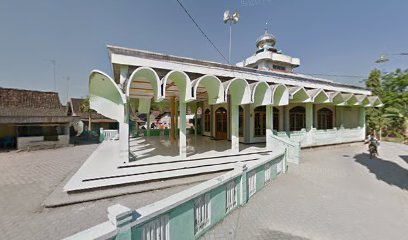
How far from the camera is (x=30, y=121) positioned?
15227mm

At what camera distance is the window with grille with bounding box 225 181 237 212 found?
423 cm

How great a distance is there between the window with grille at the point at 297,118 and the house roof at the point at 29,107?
1906cm

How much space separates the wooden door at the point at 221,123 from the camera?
14422 mm

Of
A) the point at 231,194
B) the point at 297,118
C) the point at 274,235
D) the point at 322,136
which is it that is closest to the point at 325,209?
the point at 274,235

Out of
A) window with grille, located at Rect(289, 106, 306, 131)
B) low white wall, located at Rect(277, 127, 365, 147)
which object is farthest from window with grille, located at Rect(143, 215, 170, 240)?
window with grille, located at Rect(289, 106, 306, 131)

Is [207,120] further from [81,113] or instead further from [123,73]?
[81,113]

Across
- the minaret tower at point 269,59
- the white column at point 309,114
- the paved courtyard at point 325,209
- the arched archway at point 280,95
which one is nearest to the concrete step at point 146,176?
the paved courtyard at point 325,209

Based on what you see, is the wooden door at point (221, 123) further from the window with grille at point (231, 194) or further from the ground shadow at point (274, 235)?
the ground shadow at point (274, 235)

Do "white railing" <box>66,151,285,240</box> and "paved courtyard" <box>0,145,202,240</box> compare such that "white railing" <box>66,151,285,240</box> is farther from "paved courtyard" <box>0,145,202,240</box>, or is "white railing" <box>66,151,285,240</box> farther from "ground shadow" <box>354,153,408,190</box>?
"ground shadow" <box>354,153,408,190</box>

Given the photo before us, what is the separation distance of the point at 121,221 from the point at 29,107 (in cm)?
2238

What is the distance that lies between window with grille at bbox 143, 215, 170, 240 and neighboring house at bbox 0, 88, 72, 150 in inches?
723

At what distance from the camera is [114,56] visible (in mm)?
6660

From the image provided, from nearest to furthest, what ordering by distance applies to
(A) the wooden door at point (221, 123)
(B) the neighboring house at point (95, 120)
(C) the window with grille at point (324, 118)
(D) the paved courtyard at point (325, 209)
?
(D) the paved courtyard at point (325, 209) < (A) the wooden door at point (221, 123) < (C) the window with grille at point (324, 118) < (B) the neighboring house at point (95, 120)

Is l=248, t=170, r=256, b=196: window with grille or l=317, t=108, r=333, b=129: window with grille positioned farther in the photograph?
l=317, t=108, r=333, b=129: window with grille
